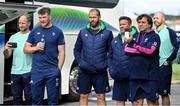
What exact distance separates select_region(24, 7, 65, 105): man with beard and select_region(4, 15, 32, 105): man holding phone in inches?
22.7

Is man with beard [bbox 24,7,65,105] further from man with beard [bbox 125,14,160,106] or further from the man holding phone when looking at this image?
man with beard [bbox 125,14,160,106]

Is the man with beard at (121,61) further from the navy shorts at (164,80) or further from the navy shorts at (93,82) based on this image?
the navy shorts at (164,80)

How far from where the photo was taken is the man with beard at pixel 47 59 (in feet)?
29.4

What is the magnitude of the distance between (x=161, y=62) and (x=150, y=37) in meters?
1.78

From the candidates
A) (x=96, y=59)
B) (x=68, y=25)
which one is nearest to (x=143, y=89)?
(x=96, y=59)

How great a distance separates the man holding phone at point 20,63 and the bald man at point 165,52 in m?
2.45

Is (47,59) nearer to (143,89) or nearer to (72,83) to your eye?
(143,89)

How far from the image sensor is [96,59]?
9.40 m

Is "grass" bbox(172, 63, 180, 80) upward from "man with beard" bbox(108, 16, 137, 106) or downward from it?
downward

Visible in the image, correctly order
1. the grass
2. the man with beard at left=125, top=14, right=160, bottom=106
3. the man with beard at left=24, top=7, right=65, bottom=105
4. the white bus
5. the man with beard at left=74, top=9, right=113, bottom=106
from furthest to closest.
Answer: the grass, the white bus, the man with beard at left=74, top=9, right=113, bottom=106, the man with beard at left=24, top=7, right=65, bottom=105, the man with beard at left=125, top=14, right=160, bottom=106

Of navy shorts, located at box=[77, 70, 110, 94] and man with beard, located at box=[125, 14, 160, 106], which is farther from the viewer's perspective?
navy shorts, located at box=[77, 70, 110, 94]

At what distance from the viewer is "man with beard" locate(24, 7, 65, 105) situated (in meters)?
8.96

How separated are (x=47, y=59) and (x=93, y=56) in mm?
859

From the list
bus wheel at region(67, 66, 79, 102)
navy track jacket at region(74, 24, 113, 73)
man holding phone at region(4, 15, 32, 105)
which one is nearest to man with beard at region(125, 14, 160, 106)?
navy track jacket at region(74, 24, 113, 73)
